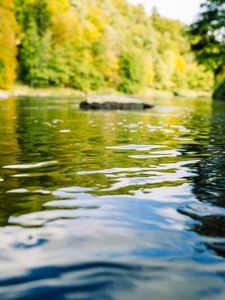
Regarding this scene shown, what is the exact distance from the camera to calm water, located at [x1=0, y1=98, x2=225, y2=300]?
86.0 inches

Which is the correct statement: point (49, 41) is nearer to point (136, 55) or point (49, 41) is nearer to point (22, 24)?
point (22, 24)

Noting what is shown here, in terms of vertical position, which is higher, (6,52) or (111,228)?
(6,52)

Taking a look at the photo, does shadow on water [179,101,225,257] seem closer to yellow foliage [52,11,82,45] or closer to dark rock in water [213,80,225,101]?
dark rock in water [213,80,225,101]

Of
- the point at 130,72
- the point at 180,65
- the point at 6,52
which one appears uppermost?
the point at 180,65

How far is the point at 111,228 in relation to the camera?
3.11m

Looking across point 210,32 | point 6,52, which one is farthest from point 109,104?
point 6,52

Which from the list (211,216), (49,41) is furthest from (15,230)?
(49,41)

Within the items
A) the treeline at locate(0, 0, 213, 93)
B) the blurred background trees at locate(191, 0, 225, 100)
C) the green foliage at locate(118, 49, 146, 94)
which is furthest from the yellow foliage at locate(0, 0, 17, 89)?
the green foliage at locate(118, 49, 146, 94)

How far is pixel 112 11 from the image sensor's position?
110500 millimetres

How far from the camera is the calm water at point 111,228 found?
2.19m

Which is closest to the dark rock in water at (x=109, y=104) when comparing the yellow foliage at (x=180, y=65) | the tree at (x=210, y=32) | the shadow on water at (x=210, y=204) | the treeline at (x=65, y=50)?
the tree at (x=210, y=32)

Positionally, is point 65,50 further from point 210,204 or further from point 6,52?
point 210,204

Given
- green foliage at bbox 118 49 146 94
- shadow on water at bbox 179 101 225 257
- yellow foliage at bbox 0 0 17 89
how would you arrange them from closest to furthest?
shadow on water at bbox 179 101 225 257 → yellow foliage at bbox 0 0 17 89 → green foliage at bbox 118 49 146 94

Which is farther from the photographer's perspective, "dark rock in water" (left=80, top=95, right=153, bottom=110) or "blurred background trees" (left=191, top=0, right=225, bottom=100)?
"blurred background trees" (left=191, top=0, right=225, bottom=100)
